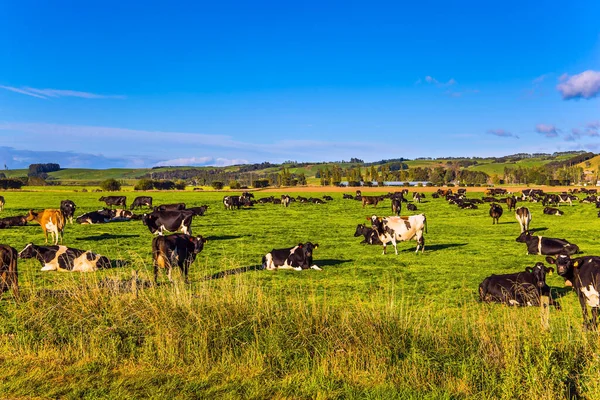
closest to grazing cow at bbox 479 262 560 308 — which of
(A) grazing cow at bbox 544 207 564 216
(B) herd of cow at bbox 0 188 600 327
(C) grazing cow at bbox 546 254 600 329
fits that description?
(B) herd of cow at bbox 0 188 600 327

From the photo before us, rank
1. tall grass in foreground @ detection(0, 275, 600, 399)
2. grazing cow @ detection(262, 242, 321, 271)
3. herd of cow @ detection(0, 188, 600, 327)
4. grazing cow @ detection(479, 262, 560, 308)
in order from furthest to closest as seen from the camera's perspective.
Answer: grazing cow @ detection(262, 242, 321, 271) < grazing cow @ detection(479, 262, 560, 308) < herd of cow @ detection(0, 188, 600, 327) < tall grass in foreground @ detection(0, 275, 600, 399)

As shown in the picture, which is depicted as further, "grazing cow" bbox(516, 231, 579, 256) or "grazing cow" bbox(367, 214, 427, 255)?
"grazing cow" bbox(367, 214, 427, 255)

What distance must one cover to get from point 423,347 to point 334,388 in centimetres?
167

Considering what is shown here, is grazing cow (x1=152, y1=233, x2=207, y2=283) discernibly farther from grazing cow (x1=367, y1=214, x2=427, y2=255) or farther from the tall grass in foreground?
grazing cow (x1=367, y1=214, x2=427, y2=255)

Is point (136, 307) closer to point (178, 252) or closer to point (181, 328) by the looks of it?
point (181, 328)

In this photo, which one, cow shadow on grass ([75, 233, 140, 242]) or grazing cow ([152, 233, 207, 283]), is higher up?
grazing cow ([152, 233, 207, 283])

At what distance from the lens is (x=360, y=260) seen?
18297mm

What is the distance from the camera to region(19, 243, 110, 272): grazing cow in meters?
15.5

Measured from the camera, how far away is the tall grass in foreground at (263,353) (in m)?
6.16

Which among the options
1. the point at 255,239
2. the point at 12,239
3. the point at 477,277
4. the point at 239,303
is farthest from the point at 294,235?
the point at 239,303

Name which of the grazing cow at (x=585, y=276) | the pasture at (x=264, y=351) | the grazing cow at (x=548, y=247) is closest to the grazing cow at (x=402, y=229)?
the grazing cow at (x=548, y=247)

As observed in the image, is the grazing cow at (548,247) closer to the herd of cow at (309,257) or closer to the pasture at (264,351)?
the herd of cow at (309,257)

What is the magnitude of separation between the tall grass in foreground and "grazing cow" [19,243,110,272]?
7.29 meters

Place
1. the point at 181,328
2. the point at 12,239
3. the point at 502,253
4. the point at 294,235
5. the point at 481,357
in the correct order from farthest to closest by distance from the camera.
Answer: the point at 294,235, the point at 12,239, the point at 502,253, the point at 181,328, the point at 481,357
